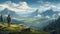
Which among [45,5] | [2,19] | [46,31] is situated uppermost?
[45,5]

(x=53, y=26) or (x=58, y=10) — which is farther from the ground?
(x=58, y=10)

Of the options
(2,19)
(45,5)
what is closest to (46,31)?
(45,5)

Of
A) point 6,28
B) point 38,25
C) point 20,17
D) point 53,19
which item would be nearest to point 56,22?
point 53,19

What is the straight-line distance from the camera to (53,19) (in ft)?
58.6

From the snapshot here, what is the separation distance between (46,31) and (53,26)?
0.96 m

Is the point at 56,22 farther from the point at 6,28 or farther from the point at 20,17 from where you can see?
the point at 6,28

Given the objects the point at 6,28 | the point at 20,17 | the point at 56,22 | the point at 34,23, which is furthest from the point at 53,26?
the point at 6,28

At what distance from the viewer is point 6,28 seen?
55.1 ft

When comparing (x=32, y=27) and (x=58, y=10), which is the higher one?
(x=58, y=10)

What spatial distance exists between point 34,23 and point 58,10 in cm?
222

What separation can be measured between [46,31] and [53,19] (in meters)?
1.32

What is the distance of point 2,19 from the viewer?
57.3 ft

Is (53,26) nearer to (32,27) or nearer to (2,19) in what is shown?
(32,27)

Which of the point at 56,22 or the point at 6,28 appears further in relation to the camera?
the point at 56,22
